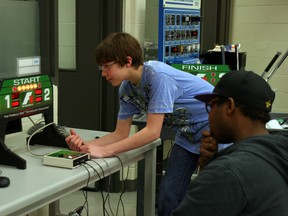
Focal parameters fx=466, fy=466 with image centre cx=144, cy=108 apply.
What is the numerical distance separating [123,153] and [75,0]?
2.00m

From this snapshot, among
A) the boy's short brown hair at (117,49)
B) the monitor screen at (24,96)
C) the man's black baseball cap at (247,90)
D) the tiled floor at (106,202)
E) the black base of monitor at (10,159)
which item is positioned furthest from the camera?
the tiled floor at (106,202)

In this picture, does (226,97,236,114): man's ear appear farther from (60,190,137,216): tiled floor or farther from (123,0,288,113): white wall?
(123,0,288,113): white wall

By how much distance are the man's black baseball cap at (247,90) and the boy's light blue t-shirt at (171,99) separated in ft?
2.24

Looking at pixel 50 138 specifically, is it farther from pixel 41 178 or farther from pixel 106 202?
pixel 106 202

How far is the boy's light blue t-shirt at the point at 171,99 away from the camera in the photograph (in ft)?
6.95

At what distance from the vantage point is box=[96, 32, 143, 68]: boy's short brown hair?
2043 millimetres

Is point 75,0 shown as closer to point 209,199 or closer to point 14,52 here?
point 14,52

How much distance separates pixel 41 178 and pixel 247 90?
2.66ft

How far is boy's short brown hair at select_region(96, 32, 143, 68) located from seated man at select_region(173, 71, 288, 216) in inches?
29.9

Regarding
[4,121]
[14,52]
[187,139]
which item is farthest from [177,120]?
[14,52]

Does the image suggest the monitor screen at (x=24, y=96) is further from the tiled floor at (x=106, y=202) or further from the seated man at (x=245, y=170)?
the tiled floor at (x=106, y=202)

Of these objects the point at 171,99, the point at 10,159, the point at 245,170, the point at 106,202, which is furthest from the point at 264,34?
the point at 245,170

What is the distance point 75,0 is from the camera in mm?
3711

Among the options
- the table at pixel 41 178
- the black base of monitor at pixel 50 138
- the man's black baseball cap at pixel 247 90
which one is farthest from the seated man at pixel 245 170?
the black base of monitor at pixel 50 138
